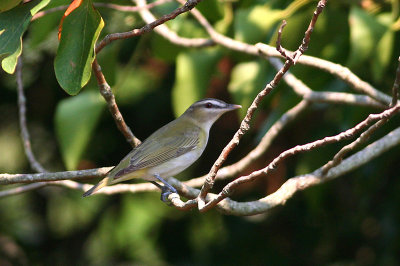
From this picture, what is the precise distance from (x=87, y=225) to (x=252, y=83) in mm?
2041

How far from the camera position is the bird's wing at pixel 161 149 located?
3.29 m

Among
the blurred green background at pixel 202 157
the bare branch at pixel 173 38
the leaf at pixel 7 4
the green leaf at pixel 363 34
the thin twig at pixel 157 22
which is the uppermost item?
the leaf at pixel 7 4

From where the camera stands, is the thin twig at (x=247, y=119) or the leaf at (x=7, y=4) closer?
the thin twig at (x=247, y=119)

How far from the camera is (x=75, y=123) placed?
3.48 metres

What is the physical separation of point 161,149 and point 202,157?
1.10 meters

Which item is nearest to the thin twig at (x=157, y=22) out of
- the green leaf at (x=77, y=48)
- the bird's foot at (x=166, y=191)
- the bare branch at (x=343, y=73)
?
the green leaf at (x=77, y=48)

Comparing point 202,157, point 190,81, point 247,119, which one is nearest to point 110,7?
point 190,81

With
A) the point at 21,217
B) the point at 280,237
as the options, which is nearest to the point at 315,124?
the point at 280,237

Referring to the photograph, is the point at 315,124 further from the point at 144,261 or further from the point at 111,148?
the point at 144,261

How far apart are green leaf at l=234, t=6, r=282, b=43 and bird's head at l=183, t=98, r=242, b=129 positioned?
0.45 meters

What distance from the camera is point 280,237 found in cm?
463

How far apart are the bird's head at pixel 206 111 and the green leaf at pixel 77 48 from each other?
1.51 meters

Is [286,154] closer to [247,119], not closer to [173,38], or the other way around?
[247,119]

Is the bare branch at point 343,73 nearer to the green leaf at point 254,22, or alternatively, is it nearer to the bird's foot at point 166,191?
the green leaf at point 254,22
